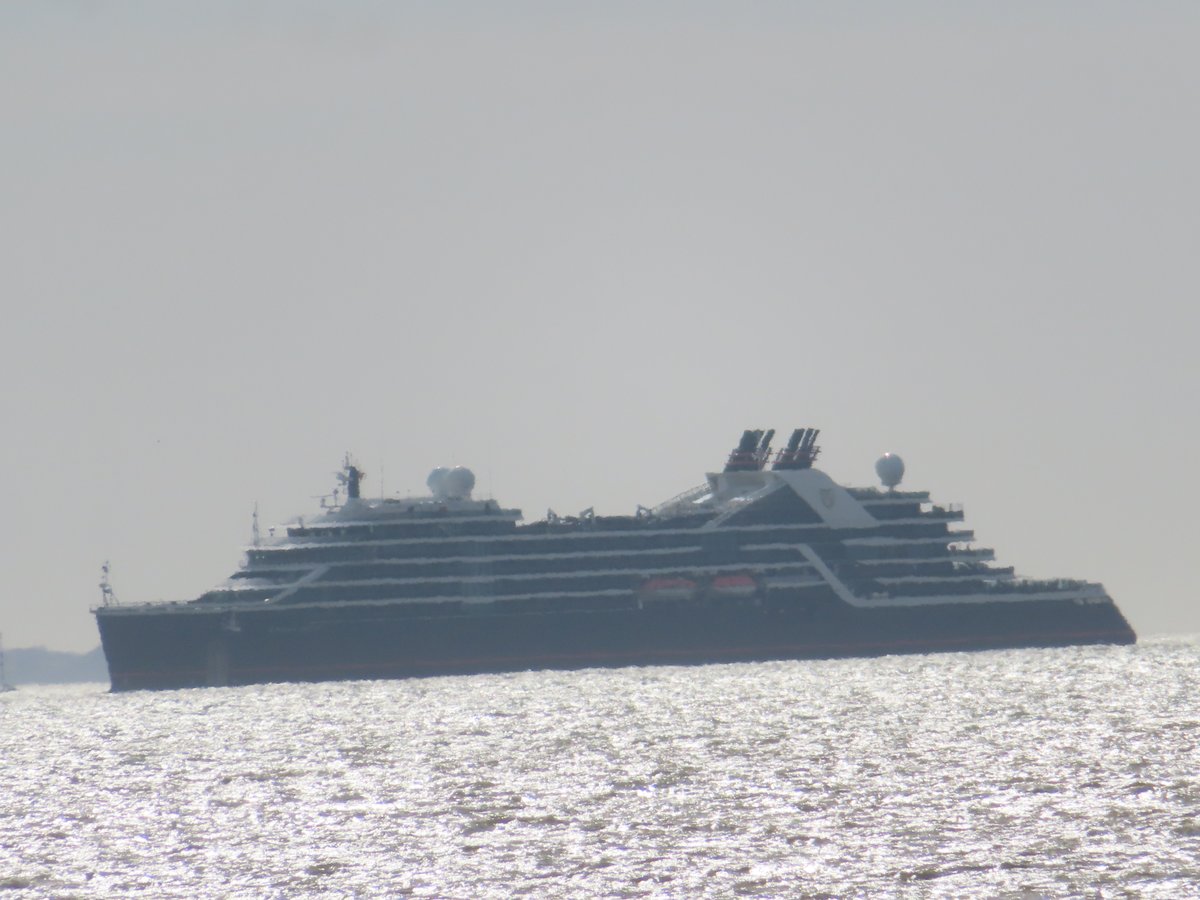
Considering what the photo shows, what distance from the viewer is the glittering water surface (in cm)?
4006

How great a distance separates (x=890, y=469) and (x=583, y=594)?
2020 centimetres

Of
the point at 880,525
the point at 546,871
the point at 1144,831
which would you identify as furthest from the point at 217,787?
the point at 880,525

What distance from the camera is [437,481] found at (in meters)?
121

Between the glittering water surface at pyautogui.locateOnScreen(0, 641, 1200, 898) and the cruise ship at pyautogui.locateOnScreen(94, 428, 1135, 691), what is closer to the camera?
the glittering water surface at pyautogui.locateOnScreen(0, 641, 1200, 898)

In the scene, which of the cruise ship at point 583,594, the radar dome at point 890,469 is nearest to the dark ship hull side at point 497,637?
the cruise ship at point 583,594

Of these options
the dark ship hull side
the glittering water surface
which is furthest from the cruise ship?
the glittering water surface

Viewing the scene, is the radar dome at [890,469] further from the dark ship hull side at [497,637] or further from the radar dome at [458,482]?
the radar dome at [458,482]

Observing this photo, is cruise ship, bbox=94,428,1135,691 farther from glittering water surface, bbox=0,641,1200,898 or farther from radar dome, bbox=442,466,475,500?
glittering water surface, bbox=0,641,1200,898

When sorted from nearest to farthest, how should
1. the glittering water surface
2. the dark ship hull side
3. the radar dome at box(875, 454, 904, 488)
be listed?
1. the glittering water surface
2. the dark ship hull side
3. the radar dome at box(875, 454, 904, 488)

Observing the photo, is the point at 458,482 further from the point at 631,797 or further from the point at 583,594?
the point at 631,797

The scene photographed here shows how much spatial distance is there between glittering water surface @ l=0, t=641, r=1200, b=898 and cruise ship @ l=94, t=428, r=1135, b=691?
18.4m

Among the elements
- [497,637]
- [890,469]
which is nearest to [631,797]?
[497,637]

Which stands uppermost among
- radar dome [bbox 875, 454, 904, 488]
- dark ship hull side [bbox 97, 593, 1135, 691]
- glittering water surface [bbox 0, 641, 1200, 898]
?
radar dome [bbox 875, 454, 904, 488]

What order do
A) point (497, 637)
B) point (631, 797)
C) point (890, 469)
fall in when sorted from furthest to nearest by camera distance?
point (890, 469) → point (497, 637) → point (631, 797)
